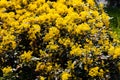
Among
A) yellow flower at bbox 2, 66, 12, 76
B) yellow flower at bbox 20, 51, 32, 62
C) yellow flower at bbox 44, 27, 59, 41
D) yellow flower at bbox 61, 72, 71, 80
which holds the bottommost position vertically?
yellow flower at bbox 61, 72, 71, 80

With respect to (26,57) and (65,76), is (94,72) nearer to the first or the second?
(65,76)

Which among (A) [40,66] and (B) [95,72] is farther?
(A) [40,66]

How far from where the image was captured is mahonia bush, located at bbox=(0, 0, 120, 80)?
6.68 m

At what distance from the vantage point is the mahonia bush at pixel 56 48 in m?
6.68

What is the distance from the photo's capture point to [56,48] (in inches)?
264

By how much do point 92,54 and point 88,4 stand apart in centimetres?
152

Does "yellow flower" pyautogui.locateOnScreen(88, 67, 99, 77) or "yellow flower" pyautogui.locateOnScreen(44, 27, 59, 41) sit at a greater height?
"yellow flower" pyautogui.locateOnScreen(44, 27, 59, 41)

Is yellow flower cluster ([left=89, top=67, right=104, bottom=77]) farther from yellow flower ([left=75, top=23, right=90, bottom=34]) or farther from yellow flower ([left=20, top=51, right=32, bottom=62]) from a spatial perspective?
yellow flower ([left=20, top=51, right=32, bottom=62])

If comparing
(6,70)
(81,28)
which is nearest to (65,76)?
(81,28)

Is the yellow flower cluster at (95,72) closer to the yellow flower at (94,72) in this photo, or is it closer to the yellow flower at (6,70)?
the yellow flower at (94,72)

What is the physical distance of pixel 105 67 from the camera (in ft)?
22.3

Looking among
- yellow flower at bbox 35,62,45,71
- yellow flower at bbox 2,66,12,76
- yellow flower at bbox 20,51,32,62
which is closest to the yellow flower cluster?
yellow flower at bbox 35,62,45,71

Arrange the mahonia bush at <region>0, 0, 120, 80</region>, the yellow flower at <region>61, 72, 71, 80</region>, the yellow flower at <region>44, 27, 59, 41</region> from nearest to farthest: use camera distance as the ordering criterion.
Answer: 1. the yellow flower at <region>61, 72, 71, 80</region>
2. the mahonia bush at <region>0, 0, 120, 80</region>
3. the yellow flower at <region>44, 27, 59, 41</region>

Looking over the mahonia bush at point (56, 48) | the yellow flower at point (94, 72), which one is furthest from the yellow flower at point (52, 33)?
the yellow flower at point (94, 72)
